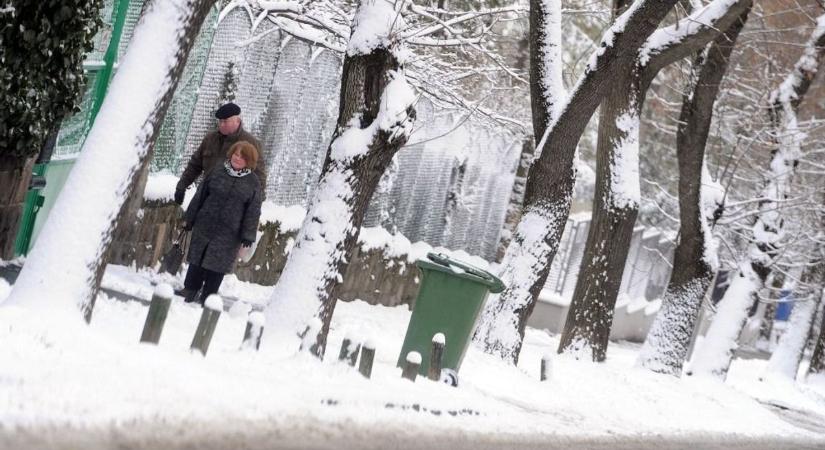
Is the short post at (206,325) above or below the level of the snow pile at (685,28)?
below

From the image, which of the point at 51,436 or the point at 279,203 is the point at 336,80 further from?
the point at 51,436

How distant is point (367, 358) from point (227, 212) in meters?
3.11

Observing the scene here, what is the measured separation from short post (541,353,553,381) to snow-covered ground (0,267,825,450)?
0.11 metres

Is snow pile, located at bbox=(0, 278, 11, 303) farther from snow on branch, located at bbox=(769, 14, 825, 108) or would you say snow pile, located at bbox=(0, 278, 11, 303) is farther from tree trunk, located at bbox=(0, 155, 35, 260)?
snow on branch, located at bbox=(769, 14, 825, 108)

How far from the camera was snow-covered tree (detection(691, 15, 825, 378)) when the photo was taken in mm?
19719

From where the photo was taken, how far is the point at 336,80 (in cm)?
1616

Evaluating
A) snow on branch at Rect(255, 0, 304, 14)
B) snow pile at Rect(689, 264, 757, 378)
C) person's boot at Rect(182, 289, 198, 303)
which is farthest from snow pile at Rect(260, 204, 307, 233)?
snow pile at Rect(689, 264, 757, 378)

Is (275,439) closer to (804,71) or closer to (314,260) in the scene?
(314,260)

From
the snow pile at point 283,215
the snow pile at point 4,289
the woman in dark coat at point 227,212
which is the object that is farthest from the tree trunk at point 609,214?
the snow pile at point 4,289

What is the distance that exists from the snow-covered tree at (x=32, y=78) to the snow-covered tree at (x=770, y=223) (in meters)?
11.8

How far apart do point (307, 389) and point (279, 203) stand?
25.1ft

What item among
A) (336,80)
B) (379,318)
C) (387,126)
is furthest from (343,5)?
(387,126)

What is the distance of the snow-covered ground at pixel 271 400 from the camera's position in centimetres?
629

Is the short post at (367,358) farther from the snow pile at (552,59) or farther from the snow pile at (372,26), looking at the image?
the snow pile at (552,59)
